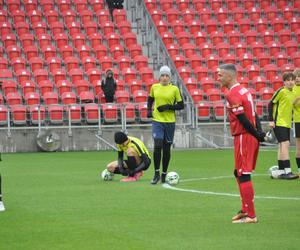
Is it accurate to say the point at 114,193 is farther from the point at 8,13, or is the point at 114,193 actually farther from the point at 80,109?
the point at 8,13

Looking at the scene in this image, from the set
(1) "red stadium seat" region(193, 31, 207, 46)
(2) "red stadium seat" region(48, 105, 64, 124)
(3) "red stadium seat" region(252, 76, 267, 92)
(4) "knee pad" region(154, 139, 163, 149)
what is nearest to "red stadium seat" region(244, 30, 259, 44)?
(1) "red stadium seat" region(193, 31, 207, 46)

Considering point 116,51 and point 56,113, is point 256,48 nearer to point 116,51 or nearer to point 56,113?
point 116,51

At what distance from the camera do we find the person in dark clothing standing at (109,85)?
2762cm

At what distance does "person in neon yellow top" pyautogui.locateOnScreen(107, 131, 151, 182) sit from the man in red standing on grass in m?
5.95

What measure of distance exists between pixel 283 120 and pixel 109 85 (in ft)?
40.8

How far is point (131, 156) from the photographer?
52.7 ft

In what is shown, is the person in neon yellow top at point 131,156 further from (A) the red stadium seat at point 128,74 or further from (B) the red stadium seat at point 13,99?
(A) the red stadium seat at point 128,74

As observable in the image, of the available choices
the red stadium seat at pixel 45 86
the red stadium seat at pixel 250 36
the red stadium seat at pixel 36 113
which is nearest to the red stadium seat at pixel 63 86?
the red stadium seat at pixel 45 86

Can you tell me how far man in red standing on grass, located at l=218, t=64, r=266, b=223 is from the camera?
9.93 m

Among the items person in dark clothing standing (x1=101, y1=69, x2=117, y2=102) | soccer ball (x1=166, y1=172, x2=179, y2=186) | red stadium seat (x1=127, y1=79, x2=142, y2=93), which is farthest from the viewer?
red stadium seat (x1=127, y1=79, x2=142, y2=93)

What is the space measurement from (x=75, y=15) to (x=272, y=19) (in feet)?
26.7

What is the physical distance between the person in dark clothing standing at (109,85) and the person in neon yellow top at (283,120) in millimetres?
12026

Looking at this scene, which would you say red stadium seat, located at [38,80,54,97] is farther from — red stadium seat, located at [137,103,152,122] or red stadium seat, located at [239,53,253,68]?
red stadium seat, located at [239,53,253,68]

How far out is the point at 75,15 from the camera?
110ft
